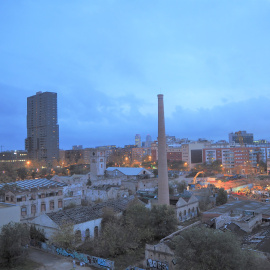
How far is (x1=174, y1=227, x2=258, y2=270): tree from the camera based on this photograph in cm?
1246

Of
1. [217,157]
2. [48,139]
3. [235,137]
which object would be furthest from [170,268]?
[235,137]

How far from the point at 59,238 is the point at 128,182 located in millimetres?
26724

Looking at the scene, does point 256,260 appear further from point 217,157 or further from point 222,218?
point 217,157

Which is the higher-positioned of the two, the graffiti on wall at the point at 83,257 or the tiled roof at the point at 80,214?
the tiled roof at the point at 80,214

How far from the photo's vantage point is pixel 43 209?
29.5 meters

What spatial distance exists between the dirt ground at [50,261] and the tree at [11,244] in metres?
1.60

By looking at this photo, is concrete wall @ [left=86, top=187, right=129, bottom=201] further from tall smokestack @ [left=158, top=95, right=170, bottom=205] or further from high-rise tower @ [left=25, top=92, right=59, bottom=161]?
high-rise tower @ [left=25, top=92, right=59, bottom=161]

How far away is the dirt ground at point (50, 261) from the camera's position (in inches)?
711

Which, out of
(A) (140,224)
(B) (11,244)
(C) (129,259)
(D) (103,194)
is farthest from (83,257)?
(D) (103,194)

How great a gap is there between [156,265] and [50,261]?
289 inches

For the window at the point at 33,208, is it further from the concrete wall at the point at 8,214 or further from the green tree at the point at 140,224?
the green tree at the point at 140,224

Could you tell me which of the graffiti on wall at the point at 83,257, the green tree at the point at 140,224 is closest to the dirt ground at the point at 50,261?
the graffiti on wall at the point at 83,257

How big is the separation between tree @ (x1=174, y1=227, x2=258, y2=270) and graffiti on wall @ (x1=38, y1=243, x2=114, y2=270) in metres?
6.26

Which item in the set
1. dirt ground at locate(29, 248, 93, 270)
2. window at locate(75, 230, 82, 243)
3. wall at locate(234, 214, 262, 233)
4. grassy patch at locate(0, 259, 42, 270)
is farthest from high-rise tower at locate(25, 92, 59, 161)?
wall at locate(234, 214, 262, 233)
